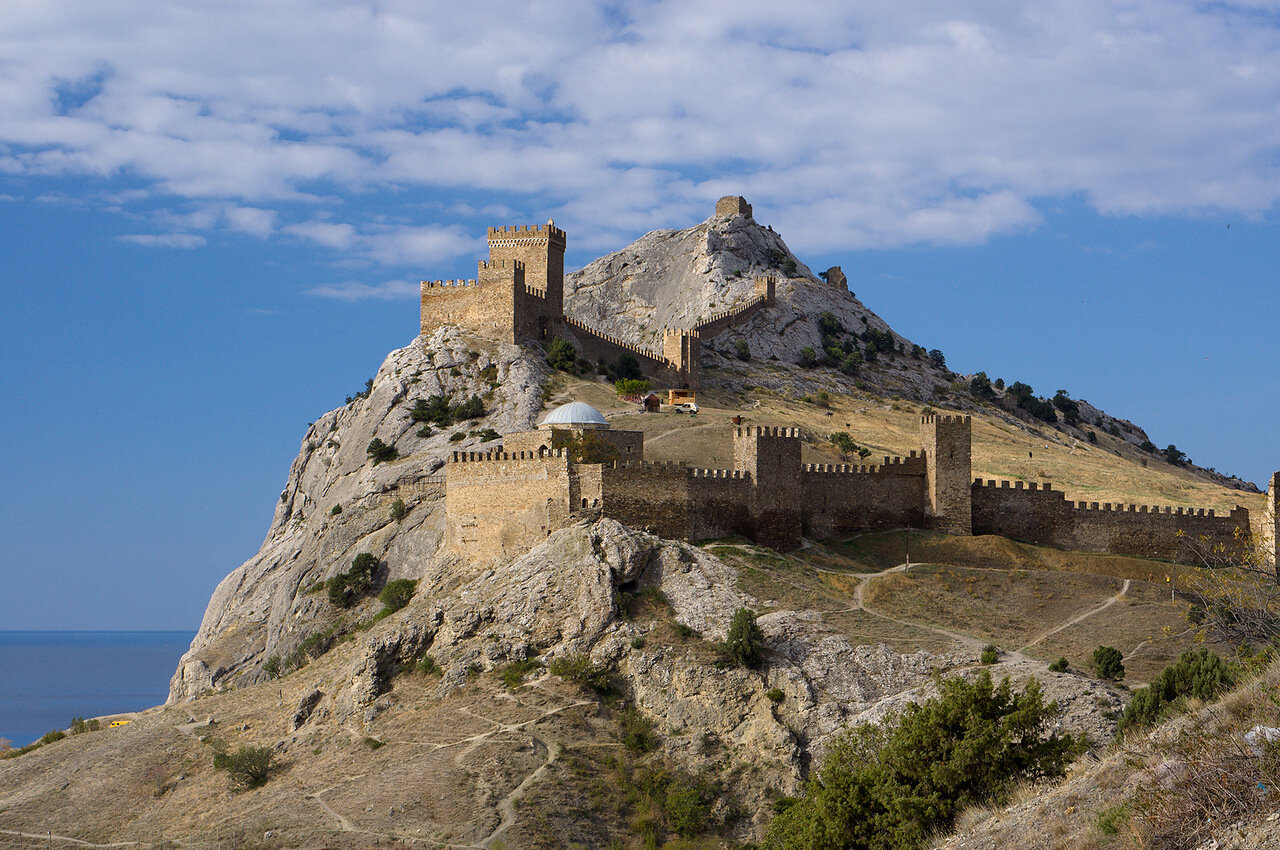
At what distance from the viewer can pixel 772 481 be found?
53375 mm

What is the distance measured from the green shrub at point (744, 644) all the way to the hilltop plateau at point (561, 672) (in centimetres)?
38

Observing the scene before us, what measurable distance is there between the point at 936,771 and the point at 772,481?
26256mm

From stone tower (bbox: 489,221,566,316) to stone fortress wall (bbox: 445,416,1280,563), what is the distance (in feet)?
89.4

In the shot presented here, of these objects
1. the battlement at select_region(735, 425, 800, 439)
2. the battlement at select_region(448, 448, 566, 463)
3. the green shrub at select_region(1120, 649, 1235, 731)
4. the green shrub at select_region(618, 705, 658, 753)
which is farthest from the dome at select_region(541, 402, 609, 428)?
Answer: the green shrub at select_region(1120, 649, 1235, 731)

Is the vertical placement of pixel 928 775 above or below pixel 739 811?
above

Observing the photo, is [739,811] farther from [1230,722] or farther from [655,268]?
[655,268]

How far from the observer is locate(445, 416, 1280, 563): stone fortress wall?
50.2 meters

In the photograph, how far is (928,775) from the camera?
27984 mm

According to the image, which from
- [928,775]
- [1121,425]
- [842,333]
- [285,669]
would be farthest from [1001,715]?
[1121,425]

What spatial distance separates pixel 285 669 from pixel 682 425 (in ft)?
85.4

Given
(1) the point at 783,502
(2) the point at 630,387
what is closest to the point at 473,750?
(1) the point at 783,502

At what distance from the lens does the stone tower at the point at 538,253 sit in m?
86.3

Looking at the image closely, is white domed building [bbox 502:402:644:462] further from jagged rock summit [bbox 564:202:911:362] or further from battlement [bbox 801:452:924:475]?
jagged rock summit [bbox 564:202:911:362]

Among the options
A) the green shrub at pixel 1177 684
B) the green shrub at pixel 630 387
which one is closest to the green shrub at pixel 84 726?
the green shrub at pixel 630 387
